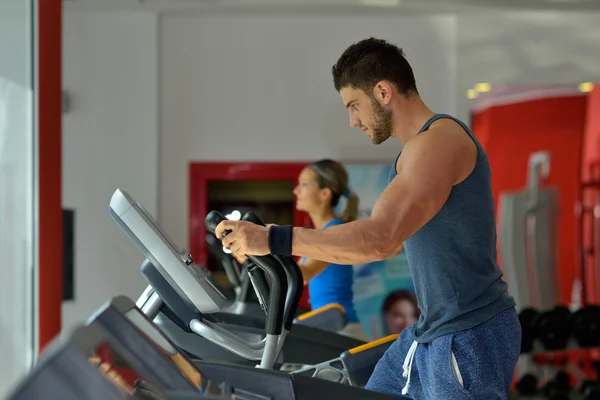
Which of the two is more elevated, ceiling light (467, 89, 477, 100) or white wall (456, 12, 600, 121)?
white wall (456, 12, 600, 121)

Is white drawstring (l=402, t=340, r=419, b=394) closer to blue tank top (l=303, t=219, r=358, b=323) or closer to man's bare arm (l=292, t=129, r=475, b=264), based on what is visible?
man's bare arm (l=292, t=129, r=475, b=264)

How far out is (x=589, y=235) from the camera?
24.1 ft

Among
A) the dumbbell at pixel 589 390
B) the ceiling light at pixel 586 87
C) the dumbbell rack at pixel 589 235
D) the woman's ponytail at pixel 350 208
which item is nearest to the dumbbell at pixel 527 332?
the dumbbell at pixel 589 390

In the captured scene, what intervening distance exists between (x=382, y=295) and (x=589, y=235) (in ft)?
6.09

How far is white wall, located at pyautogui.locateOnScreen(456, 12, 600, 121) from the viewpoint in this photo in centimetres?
735

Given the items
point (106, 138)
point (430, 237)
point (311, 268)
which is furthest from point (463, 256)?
point (106, 138)

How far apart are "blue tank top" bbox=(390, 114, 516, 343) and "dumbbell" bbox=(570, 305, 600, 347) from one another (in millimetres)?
4162

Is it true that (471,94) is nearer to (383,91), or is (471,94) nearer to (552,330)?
(552,330)

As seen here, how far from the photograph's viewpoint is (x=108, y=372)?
4.22 ft

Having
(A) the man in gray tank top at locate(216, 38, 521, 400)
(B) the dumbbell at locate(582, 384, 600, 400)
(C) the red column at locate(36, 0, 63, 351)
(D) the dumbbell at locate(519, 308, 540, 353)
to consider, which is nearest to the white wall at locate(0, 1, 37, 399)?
(C) the red column at locate(36, 0, 63, 351)

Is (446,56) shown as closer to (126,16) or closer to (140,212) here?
(126,16)

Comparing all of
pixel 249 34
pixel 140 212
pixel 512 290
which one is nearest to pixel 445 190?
pixel 140 212

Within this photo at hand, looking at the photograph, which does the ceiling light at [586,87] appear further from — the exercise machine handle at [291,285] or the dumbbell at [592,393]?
the exercise machine handle at [291,285]

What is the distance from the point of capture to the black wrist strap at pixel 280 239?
181cm
